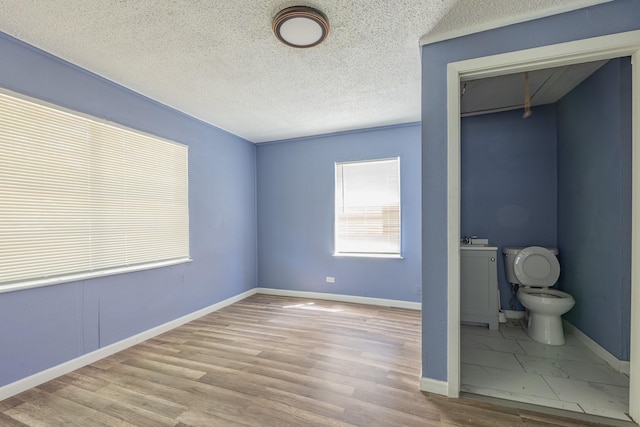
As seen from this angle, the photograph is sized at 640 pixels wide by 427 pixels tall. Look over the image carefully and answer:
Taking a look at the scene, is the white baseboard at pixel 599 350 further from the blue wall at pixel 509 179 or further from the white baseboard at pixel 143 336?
the white baseboard at pixel 143 336

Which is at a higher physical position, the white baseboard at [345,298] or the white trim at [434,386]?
the white trim at [434,386]

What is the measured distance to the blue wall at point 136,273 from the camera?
6.96ft

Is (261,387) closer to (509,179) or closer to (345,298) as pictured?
(345,298)

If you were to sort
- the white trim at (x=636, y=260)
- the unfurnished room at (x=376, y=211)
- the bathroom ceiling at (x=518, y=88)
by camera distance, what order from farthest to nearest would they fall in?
the bathroom ceiling at (x=518, y=88) → the unfurnished room at (x=376, y=211) → the white trim at (x=636, y=260)

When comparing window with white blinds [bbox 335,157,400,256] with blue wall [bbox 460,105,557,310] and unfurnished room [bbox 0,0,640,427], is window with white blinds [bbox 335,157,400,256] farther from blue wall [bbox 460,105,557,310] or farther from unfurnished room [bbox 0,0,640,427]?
blue wall [bbox 460,105,557,310]

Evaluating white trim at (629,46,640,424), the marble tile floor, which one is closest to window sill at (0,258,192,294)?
the marble tile floor

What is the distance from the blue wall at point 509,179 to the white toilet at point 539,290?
0.82 feet

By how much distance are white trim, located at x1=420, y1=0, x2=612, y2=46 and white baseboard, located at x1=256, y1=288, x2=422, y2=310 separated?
3130 mm

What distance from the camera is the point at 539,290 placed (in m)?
2.98

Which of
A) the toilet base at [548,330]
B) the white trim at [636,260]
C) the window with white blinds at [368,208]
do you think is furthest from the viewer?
the window with white blinds at [368,208]

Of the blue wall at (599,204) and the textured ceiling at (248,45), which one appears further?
the blue wall at (599,204)

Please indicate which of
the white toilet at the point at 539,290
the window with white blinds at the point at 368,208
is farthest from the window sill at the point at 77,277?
the white toilet at the point at 539,290

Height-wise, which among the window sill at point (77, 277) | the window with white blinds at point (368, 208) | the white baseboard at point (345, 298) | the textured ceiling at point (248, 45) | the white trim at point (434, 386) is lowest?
the white baseboard at point (345, 298)

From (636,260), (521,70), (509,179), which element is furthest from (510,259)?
(521,70)
